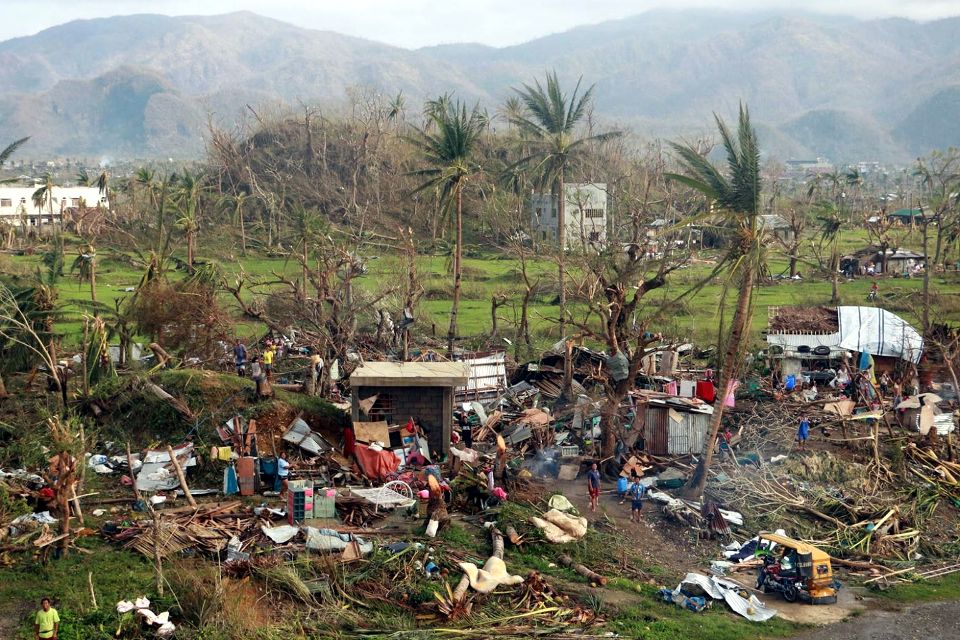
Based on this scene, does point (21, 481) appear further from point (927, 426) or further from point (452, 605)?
point (927, 426)

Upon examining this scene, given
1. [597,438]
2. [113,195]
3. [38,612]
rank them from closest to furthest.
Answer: [38,612], [597,438], [113,195]

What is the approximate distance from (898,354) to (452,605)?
17063 millimetres

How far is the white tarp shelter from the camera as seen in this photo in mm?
25391

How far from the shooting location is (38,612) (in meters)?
11.8

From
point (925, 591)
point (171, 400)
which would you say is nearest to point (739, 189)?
point (925, 591)

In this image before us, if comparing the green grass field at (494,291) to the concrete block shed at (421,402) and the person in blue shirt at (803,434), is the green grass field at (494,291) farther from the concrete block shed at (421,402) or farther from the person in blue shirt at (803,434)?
the concrete block shed at (421,402)

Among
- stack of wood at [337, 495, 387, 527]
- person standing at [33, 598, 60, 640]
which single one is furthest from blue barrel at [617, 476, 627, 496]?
person standing at [33, 598, 60, 640]

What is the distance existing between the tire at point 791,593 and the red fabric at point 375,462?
723cm

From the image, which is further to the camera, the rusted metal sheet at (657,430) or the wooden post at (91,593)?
the rusted metal sheet at (657,430)

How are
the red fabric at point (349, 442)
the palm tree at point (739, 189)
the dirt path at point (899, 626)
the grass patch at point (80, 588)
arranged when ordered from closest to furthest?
the grass patch at point (80, 588) → the dirt path at point (899, 626) → the palm tree at point (739, 189) → the red fabric at point (349, 442)

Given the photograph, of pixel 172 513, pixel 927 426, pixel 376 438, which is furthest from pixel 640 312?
pixel 172 513

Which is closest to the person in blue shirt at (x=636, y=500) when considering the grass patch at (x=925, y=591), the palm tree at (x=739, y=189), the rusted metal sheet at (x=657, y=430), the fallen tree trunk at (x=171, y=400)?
the rusted metal sheet at (x=657, y=430)

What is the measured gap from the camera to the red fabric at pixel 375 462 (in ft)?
58.7

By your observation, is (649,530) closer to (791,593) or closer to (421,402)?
(791,593)
